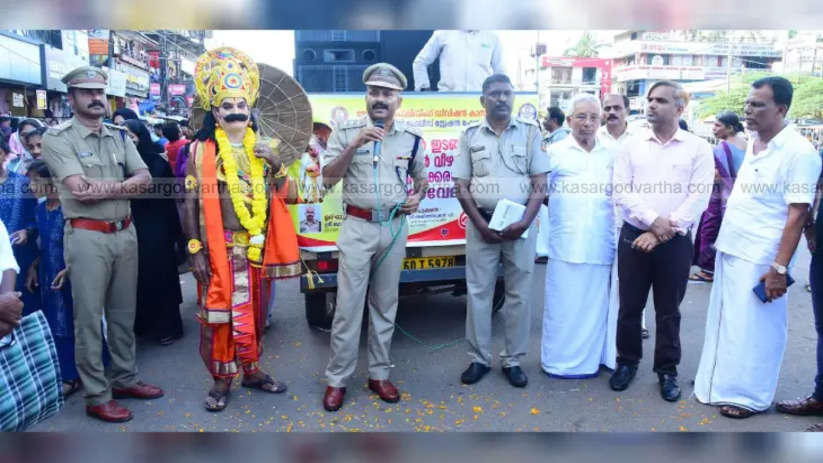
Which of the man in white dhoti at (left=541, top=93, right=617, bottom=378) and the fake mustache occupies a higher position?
the fake mustache

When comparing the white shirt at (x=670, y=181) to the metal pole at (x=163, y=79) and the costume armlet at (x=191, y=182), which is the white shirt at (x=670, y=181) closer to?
the costume armlet at (x=191, y=182)

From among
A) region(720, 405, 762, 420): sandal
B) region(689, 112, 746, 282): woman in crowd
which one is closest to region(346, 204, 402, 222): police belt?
region(720, 405, 762, 420): sandal

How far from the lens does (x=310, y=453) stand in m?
0.53

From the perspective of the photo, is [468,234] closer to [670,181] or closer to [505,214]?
Answer: [505,214]

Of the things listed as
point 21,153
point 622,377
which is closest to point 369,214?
point 622,377

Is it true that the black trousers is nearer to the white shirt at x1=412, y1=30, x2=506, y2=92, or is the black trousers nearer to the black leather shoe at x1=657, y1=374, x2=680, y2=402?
the black leather shoe at x1=657, y1=374, x2=680, y2=402

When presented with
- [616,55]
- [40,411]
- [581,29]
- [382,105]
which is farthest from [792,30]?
[616,55]

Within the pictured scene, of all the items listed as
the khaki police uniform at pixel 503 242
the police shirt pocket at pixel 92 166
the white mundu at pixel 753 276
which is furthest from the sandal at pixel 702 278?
the police shirt pocket at pixel 92 166

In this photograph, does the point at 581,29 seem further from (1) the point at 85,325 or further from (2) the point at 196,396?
(2) the point at 196,396

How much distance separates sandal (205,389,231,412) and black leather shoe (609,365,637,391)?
2518mm

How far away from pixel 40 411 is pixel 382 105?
243cm

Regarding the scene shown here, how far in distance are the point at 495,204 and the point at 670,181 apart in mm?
1079

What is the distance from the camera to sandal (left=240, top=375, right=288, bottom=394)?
3867mm

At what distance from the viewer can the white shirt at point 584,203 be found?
3.95 m
